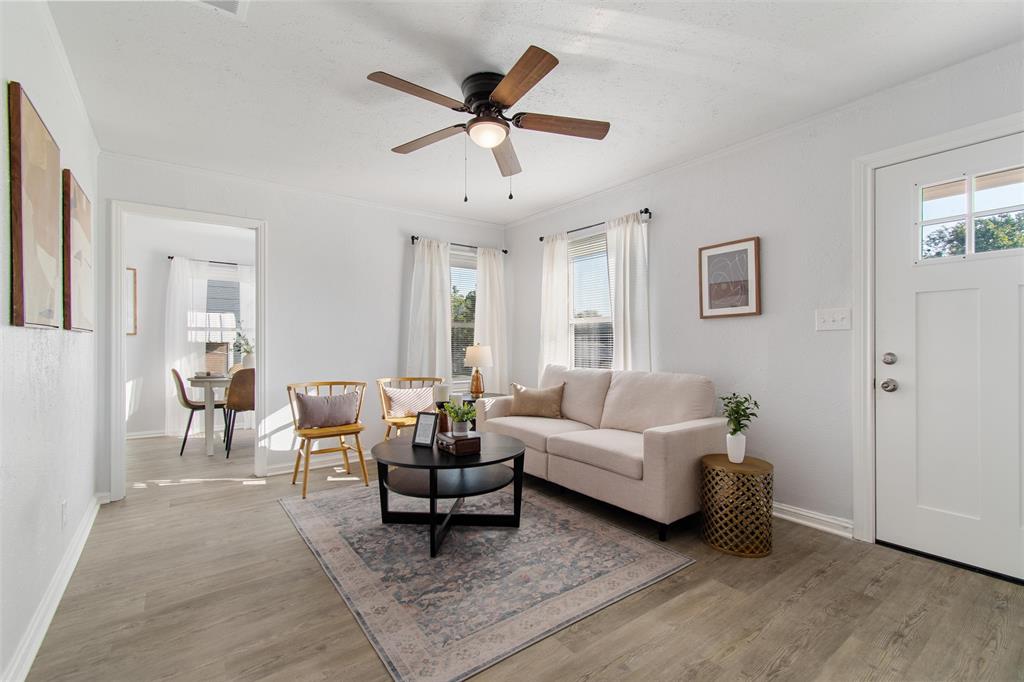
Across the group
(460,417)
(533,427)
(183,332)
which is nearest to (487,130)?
(460,417)

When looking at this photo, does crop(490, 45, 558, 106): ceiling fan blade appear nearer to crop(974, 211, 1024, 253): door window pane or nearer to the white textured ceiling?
the white textured ceiling

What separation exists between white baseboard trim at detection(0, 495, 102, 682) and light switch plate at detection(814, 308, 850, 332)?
3925 millimetres

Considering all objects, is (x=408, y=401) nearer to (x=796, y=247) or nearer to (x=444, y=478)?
(x=444, y=478)

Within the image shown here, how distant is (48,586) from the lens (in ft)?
6.51

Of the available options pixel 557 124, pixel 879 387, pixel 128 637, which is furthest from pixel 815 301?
pixel 128 637

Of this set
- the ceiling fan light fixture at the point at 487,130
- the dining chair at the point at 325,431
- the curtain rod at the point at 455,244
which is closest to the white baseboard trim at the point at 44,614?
the dining chair at the point at 325,431

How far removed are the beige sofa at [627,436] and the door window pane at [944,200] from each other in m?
1.50

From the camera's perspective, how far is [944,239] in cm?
245

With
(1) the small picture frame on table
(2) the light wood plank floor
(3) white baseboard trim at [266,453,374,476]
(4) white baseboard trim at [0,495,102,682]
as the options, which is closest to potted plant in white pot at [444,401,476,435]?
(1) the small picture frame on table

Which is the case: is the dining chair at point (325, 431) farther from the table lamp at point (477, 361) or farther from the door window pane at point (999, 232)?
the door window pane at point (999, 232)

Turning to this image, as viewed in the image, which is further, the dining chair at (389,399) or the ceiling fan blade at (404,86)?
the dining chair at (389,399)

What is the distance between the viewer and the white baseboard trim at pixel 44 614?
5.20ft

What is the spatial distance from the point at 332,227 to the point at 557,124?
288 cm

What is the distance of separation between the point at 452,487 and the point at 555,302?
261cm
